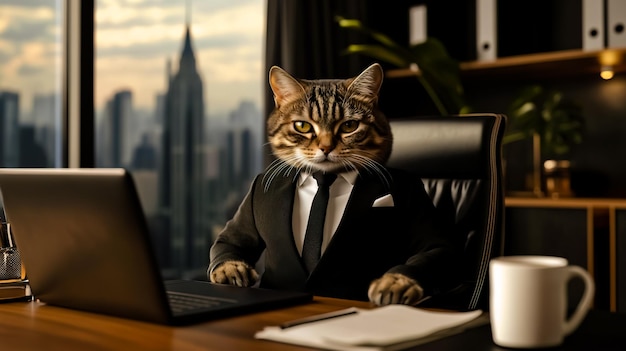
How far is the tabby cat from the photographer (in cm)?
140

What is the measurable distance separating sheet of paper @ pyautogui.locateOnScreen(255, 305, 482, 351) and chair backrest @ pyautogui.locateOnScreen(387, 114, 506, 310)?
54 cm

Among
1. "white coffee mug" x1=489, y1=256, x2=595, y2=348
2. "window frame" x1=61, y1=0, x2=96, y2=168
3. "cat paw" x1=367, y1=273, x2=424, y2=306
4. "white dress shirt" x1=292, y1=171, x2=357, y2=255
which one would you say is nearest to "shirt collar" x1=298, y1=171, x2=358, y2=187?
"white dress shirt" x1=292, y1=171, x2=357, y2=255

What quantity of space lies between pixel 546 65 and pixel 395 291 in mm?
2087

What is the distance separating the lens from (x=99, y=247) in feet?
3.18

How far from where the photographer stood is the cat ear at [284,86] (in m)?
1.47

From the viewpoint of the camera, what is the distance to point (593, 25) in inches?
109

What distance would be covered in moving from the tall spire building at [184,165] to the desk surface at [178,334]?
193 cm

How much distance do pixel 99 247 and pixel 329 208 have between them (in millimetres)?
522

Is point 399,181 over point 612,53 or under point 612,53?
under

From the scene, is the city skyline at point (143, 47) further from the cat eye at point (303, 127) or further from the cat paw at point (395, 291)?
the cat paw at point (395, 291)

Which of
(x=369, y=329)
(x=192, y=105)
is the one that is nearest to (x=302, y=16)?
(x=192, y=105)

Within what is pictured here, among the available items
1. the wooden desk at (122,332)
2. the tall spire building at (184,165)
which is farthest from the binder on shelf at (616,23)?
the wooden desk at (122,332)

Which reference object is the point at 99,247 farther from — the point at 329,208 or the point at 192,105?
the point at 192,105

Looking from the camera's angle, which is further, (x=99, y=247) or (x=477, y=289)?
(x=477, y=289)
